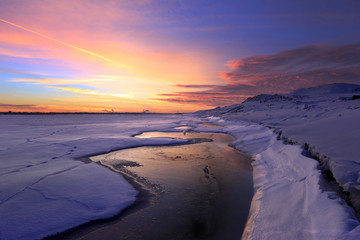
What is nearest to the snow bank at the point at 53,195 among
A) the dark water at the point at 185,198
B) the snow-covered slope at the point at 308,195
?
the dark water at the point at 185,198

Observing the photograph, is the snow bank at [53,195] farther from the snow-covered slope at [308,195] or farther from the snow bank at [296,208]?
the snow-covered slope at [308,195]

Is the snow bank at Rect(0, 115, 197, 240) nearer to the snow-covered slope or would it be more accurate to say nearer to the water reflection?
the water reflection

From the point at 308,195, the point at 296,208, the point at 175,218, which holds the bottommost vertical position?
the point at 175,218

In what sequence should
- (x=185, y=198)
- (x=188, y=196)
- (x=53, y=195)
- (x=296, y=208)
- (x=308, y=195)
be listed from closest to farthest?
(x=296, y=208)
(x=308, y=195)
(x=53, y=195)
(x=185, y=198)
(x=188, y=196)

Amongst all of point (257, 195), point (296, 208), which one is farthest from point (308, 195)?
point (257, 195)

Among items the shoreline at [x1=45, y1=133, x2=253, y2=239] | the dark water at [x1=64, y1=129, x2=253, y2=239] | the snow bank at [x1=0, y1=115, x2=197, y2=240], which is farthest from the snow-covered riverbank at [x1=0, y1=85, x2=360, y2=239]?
the dark water at [x1=64, y1=129, x2=253, y2=239]

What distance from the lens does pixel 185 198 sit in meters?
4.25

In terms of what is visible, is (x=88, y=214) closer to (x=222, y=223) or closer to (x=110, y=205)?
(x=110, y=205)

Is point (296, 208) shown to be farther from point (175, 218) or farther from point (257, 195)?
point (175, 218)

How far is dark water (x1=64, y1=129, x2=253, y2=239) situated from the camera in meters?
3.14

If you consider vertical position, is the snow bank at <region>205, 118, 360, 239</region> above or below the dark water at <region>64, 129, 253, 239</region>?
above

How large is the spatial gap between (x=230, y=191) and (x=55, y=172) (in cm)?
478

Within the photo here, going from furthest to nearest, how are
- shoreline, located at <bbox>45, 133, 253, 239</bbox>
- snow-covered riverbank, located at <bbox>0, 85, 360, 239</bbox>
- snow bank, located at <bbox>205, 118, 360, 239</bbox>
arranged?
shoreline, located at <bbox>45, 133, 253, 239</bbox> → snow-covered riverbank, located at <bbox>0, 85, 360, 239</bbox> → snow bank, located at <bbox>205, 118, 360, 239</bbox>

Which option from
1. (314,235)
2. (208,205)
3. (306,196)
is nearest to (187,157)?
(208,205)
